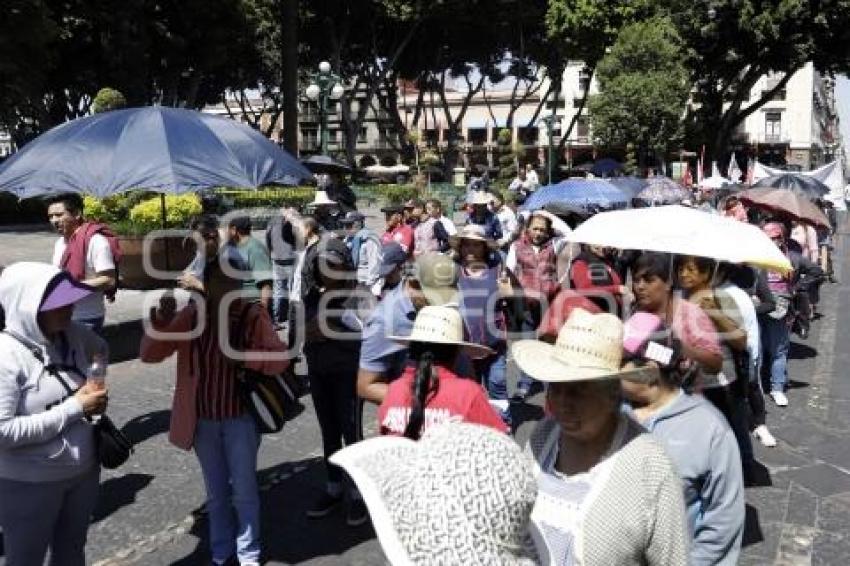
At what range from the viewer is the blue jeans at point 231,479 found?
160 inches

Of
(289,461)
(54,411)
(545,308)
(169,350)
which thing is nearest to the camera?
(54,411)

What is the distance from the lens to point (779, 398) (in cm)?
752

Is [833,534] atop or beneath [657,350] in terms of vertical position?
beneath

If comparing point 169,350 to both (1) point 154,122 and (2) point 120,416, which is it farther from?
(2) point 120,416

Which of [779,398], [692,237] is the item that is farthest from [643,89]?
[692,237]

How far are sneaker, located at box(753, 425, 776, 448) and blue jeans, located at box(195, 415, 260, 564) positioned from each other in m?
4.05

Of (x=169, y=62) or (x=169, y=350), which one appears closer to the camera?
(x=169, y=350)

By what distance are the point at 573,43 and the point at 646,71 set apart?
374cm

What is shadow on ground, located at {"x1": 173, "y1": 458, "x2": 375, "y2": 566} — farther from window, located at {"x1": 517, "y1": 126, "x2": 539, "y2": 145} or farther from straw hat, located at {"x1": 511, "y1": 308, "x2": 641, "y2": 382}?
window, located at {"x1": 517, "y1": 126, "x2": 539, "y2": 145}

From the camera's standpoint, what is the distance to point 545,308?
269 inches

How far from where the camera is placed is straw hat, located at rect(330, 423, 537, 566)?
4.63ft

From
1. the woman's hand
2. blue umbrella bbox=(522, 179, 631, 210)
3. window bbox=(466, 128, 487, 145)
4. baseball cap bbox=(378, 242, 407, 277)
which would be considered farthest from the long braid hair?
window bbox=(466, 128, 487, 145)

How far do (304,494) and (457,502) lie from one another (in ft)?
13.5

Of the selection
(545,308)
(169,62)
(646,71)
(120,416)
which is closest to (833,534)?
(545,308)
